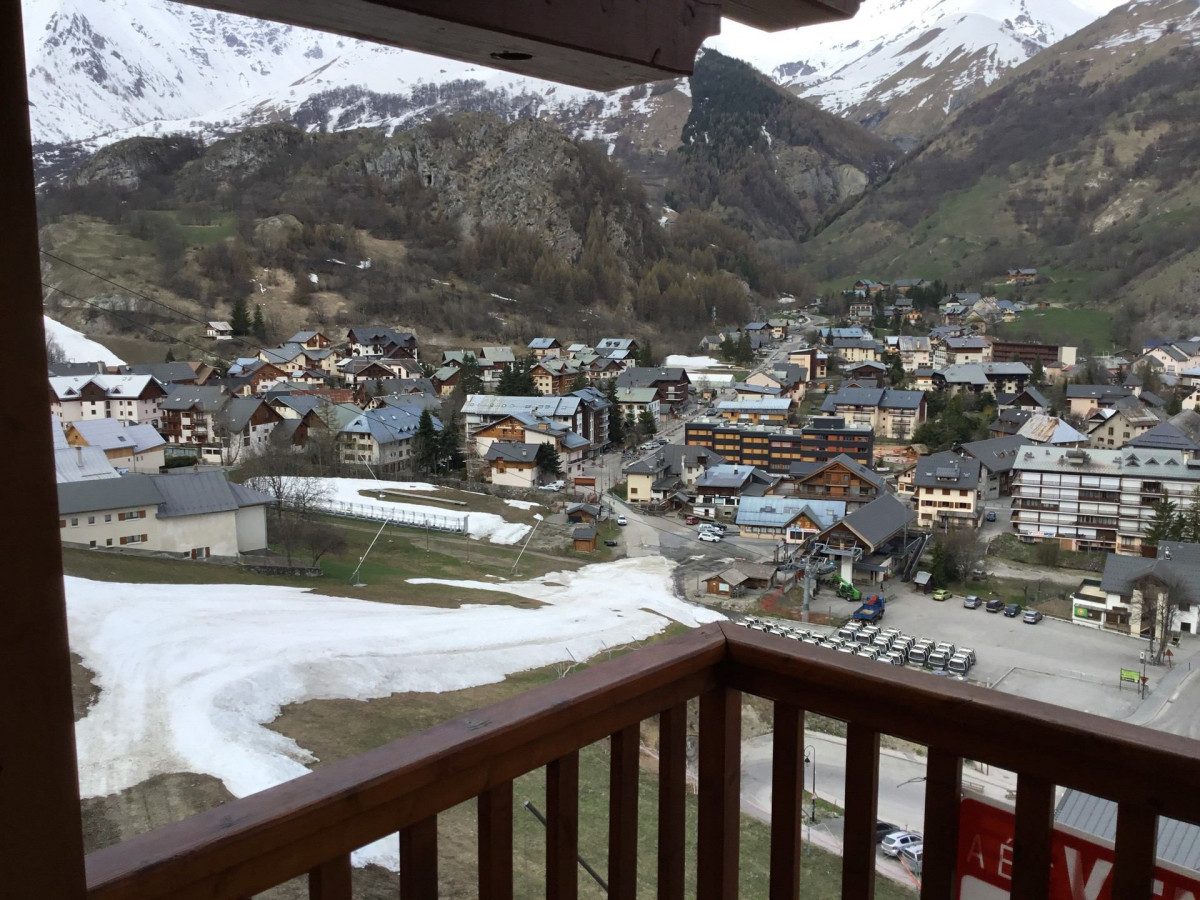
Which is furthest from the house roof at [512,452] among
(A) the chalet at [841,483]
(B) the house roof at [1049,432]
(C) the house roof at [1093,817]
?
(C) the house roof at [1093,817]

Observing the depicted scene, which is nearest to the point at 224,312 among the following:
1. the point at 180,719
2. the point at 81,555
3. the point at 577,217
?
the point at 577,217

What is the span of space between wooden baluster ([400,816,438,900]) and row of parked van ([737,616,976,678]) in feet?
20.8

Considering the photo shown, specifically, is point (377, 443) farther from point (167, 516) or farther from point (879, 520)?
point (879, 520)

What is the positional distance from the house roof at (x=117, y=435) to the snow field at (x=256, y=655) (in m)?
5.97

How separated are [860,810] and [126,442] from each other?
12.8m

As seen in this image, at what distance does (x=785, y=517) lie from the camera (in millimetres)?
10953

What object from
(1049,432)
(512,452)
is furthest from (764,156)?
(512,452)

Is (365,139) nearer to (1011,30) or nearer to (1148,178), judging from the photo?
(1148,178)

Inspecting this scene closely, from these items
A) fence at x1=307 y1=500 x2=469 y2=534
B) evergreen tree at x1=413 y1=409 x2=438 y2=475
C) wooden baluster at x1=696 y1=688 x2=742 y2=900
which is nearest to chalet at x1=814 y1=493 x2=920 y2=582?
fence at x1=307 y1=500 x2=469 y2=534

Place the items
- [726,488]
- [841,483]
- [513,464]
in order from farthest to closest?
[513,464], [726,488], [841,483]

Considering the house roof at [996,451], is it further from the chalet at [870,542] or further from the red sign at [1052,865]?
the red sign at [1052,865]

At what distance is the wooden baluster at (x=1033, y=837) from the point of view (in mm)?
534

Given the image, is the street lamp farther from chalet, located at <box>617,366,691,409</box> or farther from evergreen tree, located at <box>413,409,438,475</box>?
chalet, located at <box>617,366,691,409</box>

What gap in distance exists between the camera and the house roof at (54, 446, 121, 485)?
8.24m
